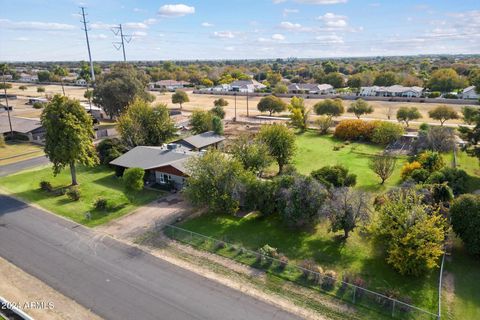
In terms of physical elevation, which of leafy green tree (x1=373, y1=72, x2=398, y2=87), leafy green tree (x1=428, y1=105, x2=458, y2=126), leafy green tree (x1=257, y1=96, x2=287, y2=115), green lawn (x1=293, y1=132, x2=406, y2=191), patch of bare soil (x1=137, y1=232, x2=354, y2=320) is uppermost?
leafy green tree (x1=373, y1=72, x2=398, y2=87)

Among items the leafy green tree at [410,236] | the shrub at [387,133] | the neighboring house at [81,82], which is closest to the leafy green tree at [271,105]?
the shrub at [387,133]

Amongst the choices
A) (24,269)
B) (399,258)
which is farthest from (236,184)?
(24,269)

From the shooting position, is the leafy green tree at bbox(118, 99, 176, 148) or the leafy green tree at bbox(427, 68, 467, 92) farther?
the leafy green tree at bbox(427, 68, 467, 92)

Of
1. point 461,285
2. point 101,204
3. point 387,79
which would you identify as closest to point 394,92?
point 387,79

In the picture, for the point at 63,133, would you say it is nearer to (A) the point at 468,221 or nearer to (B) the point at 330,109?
(A) the point at 468,221

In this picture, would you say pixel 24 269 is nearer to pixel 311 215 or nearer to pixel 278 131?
pixel 311 215

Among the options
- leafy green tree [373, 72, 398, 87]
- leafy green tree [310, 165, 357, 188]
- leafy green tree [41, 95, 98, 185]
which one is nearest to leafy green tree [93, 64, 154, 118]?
leafy green tree [41, 95, 98, 185]

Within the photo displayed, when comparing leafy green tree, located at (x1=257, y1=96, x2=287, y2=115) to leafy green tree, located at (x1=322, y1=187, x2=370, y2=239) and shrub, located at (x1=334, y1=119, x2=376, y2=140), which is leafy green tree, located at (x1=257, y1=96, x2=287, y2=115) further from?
leafy green tree, located at (x1=322, y1=187, x2=370, y2=239)
